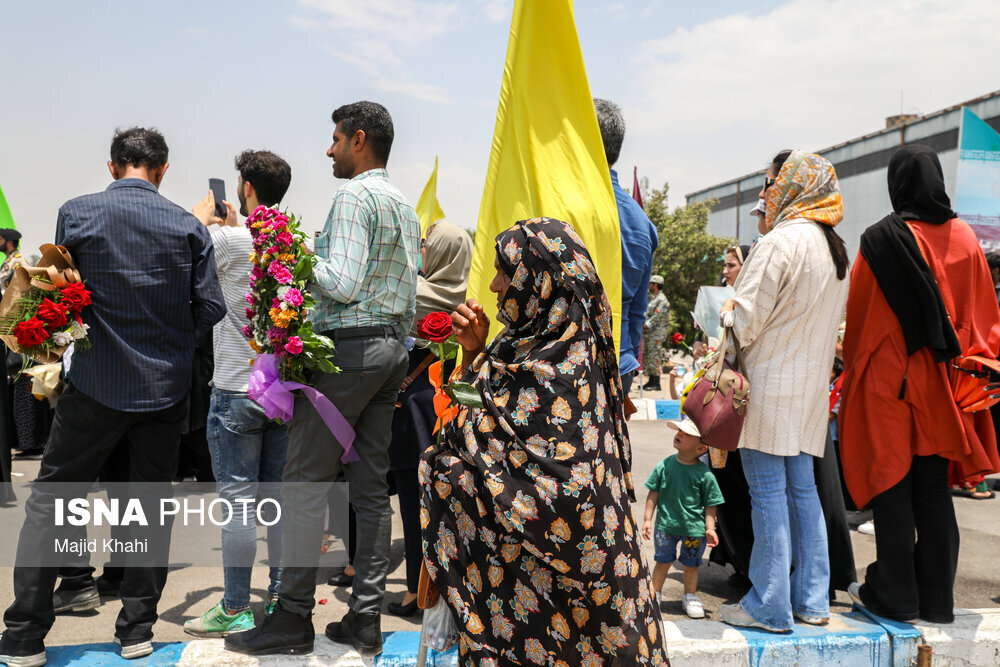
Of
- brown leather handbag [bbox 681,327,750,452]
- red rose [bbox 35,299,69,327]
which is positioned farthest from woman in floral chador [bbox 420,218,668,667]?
red rose [bbox 35,299,69,327]

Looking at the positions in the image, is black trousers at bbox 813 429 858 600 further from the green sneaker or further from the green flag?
the green flag

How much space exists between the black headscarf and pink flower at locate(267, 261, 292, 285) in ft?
8.86

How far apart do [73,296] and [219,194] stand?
3.92 feet

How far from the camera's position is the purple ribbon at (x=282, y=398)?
10.8ft

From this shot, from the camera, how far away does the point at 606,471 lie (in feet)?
8.64

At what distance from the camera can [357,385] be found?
3322 millimetres

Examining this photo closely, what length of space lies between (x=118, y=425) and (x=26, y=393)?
5562 mm

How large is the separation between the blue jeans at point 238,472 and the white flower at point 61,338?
73 cm

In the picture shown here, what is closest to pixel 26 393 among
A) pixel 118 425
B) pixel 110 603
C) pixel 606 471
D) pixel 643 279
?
pixel 110 603

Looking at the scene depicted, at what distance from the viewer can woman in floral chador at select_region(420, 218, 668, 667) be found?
2.56m

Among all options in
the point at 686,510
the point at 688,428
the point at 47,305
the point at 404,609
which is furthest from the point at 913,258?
the point at 47,305

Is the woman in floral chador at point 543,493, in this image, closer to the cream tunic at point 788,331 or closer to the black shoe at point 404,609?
the cream tunic at point 788,331

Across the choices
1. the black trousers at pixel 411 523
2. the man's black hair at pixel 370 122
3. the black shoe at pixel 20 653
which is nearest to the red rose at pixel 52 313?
the black shoe at pixel 20 653

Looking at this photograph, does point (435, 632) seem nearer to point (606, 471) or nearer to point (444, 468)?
point (444, 468)
